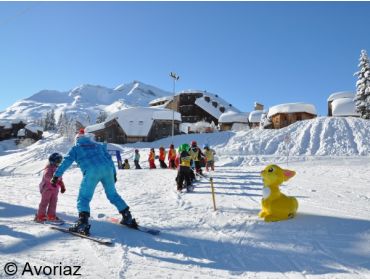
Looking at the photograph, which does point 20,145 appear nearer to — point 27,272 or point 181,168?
point 181,168

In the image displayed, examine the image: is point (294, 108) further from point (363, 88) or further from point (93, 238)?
point (93, 238)

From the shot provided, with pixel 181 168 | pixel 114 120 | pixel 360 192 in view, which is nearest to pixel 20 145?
pixel 114 120

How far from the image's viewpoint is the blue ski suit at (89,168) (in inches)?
228

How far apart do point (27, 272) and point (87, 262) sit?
687 millimetres

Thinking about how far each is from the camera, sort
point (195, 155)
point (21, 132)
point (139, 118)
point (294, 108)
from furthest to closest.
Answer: point (21, 132)
point (139, 118)
point (294, 108)
point (195, 155)

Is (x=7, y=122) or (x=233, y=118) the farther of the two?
(x=7, y=122)

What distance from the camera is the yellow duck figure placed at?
6480 millimetres

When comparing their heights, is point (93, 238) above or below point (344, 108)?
below

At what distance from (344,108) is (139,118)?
2370 cm

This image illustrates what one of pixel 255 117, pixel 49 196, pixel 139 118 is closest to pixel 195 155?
pixel 49 196

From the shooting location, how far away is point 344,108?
4147cm

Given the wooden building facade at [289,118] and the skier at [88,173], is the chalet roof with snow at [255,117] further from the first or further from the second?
the skier at [88,173]

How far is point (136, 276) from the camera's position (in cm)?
398

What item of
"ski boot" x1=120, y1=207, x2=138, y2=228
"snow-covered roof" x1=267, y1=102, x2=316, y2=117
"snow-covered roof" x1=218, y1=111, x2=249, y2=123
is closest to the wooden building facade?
"snow-covered roof" x1=267, y1=102, x2=316, y2=117
